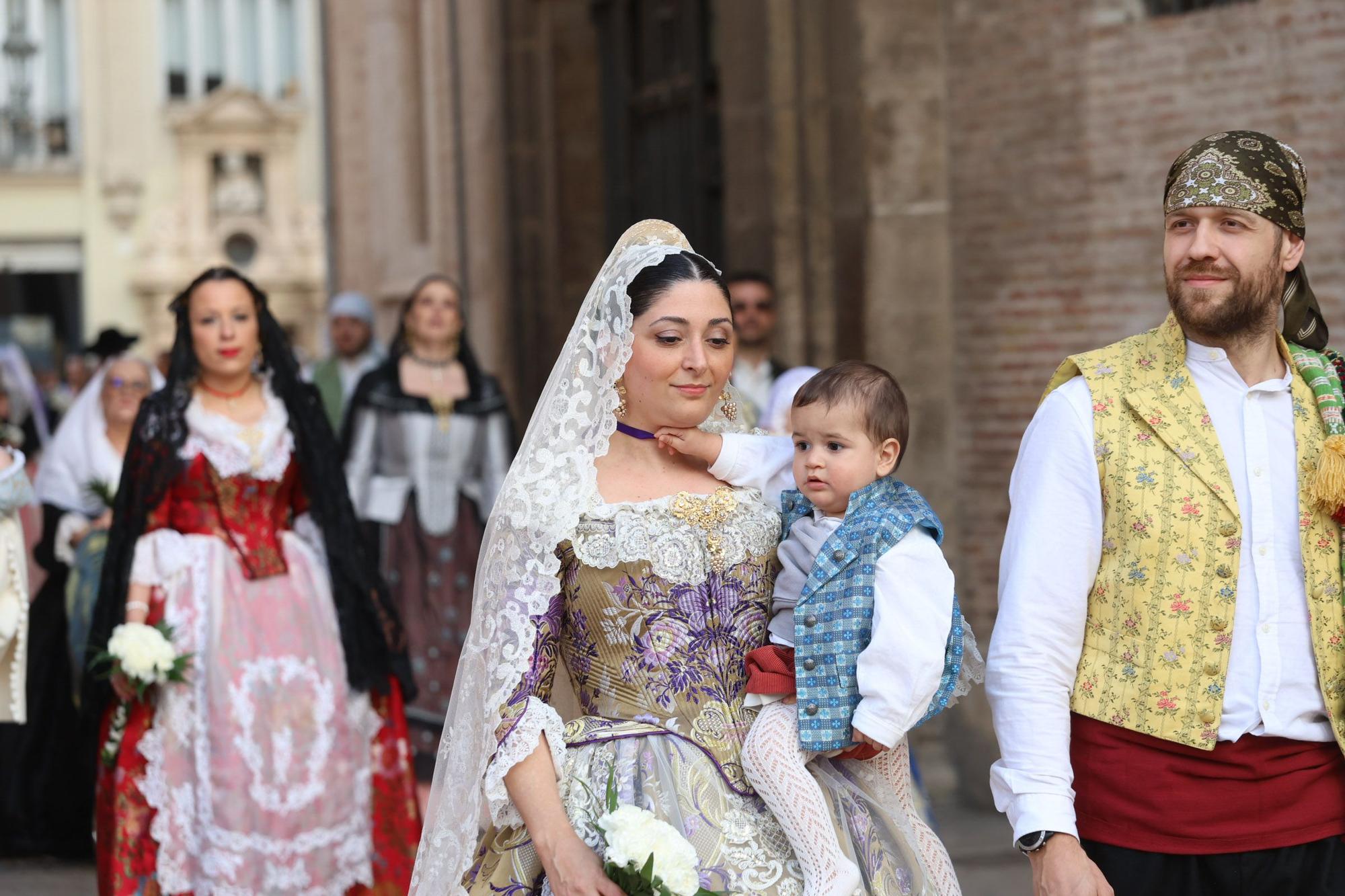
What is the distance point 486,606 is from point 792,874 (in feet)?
2.46

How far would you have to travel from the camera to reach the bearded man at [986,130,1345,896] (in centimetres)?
315

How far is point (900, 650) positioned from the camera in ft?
10.2

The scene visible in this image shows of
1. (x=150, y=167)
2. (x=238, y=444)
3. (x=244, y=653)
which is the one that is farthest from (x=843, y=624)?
(x=150, y=167)

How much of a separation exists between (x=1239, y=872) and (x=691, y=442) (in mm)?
1259

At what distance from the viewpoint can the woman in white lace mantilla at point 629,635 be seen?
3.26m

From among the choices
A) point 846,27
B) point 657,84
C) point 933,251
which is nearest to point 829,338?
point 933,251

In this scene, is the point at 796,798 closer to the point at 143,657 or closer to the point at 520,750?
the point at 520,750

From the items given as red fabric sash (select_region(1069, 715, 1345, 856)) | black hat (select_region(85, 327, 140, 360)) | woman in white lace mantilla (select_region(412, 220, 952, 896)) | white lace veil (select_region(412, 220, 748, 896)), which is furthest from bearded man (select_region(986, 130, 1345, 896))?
black hat (select_region(85, 327, 140, 360))

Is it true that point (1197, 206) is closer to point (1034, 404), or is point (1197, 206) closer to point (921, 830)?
point (921, 830)

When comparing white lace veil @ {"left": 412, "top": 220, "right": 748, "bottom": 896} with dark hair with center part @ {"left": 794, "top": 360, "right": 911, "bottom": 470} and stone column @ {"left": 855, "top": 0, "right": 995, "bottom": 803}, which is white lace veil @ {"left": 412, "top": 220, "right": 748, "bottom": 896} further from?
stone column @ {"left": 855, "top": 0, "right": 995, "bottom": 803}

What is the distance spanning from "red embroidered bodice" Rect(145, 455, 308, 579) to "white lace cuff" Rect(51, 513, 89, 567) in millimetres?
2151

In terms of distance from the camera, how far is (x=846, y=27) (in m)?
8.18

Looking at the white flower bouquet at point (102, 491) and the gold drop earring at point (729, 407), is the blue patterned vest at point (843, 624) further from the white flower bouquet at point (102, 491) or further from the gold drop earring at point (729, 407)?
the white flower bouquet at point (102, 491)

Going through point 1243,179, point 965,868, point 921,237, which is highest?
point 921,237
